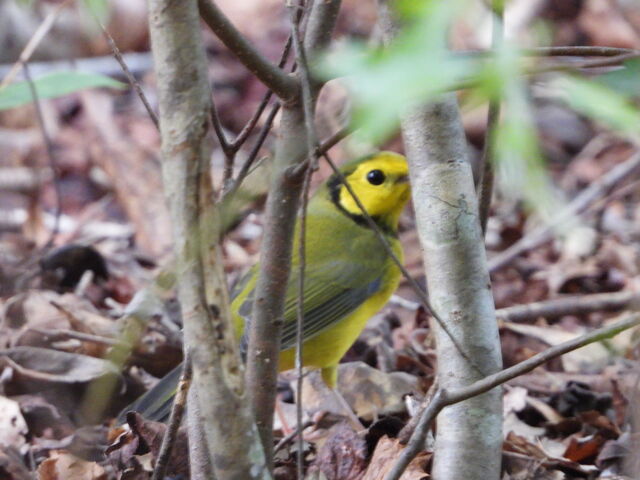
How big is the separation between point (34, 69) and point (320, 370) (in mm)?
3982

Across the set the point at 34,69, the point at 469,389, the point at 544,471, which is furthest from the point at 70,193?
the point at 469,389

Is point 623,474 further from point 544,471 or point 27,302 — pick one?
point 27,302

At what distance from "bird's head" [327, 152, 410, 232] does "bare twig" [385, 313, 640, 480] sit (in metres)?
2.51

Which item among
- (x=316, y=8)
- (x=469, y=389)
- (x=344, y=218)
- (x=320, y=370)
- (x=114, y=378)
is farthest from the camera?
(x=344, y=218)

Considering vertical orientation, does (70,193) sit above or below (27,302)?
above

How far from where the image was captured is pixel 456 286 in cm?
221

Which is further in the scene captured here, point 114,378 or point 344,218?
point 344,218

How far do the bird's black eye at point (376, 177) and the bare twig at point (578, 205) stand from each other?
1.20 metres

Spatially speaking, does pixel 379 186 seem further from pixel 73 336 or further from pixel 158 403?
pixel 158 403

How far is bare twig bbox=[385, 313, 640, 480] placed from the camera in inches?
68.1

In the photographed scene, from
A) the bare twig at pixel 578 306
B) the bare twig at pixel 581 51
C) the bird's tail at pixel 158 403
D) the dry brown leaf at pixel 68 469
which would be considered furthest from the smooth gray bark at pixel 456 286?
the bare twig at pixel 578 306

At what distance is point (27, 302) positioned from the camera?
13.4 ft

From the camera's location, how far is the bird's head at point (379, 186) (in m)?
4.31

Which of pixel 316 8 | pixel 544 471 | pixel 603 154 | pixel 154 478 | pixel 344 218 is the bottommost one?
pixel 154 478
